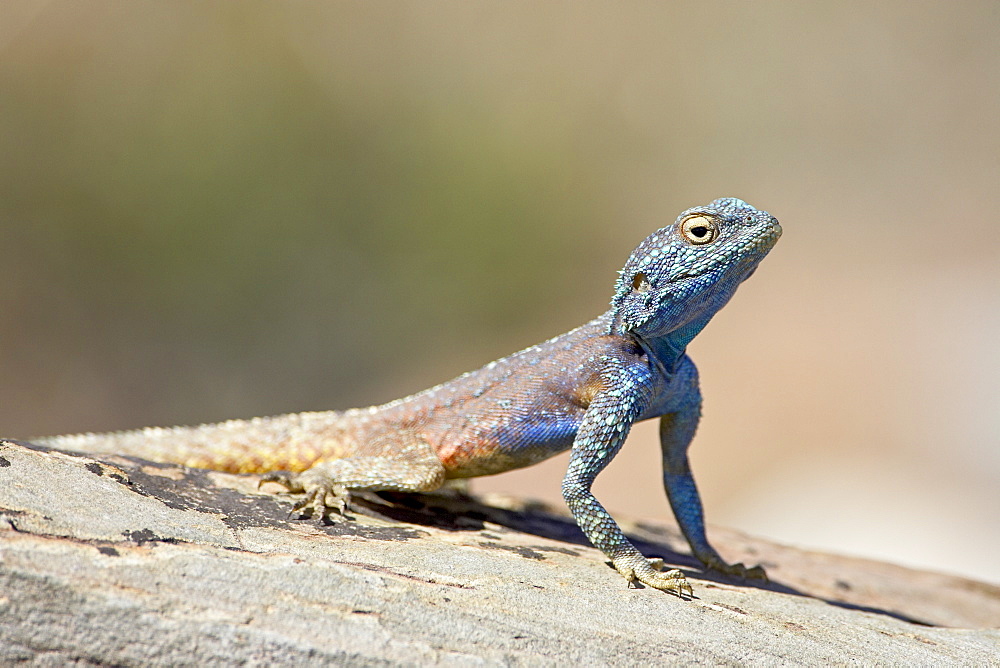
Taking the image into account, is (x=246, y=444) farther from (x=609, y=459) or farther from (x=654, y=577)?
(x=654, y=577)

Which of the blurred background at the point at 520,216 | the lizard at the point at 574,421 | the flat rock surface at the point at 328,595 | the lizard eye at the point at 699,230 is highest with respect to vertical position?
the blurred background at the point at 520,216

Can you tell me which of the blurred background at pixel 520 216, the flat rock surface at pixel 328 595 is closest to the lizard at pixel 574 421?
the flat rock surface at pixel 328 595

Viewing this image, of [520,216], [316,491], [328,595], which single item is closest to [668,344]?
[316,491]

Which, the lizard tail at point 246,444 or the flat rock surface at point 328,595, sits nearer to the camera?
the flat rock surface at point 328,595

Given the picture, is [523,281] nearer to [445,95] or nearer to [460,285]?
[460,285]

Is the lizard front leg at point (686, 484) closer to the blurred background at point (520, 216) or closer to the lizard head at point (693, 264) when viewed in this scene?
the lizard head at point (693, 264)

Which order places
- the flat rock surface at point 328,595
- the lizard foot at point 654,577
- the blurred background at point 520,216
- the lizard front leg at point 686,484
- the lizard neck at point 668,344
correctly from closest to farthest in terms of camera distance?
the flat rock surface at point 328,595
the lizard foot at point 654,577
the lizard neck at point 668,344
the lizard front leg at point 686,484
the blurred background at point 520,216

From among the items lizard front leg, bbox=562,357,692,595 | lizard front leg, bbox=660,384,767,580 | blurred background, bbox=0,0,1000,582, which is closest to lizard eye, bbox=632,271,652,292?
lizard front leg, bbox=562,357,692,595

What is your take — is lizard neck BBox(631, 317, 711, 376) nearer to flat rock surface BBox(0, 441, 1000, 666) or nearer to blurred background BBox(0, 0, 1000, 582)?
flat rock surface BBox(0, 441, 1000, 666)

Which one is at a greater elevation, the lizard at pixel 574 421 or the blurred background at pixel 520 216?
the blurred background at pixel 520 216
